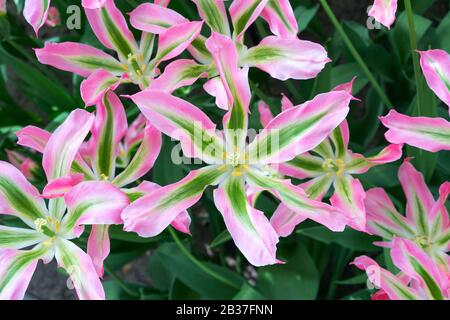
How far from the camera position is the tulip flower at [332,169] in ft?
1.91

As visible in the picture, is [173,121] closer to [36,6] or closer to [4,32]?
[36,6]

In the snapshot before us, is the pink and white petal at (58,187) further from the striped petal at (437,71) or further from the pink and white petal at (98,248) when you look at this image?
the striped petal at (437,71)

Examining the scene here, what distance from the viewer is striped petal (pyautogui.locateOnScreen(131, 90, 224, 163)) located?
51 centimetres

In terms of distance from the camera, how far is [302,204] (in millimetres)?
512

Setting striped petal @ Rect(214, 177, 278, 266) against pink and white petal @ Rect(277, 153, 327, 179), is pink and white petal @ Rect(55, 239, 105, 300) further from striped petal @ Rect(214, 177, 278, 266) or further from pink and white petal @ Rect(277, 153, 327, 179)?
pink and white petal @ Rect(277, 153, 327, 179)

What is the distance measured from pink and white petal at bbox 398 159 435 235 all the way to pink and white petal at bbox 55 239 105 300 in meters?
0.32

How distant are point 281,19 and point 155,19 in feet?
0.37

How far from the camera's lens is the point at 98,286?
0.50 meters

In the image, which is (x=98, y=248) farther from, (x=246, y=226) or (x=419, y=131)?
(x=419, y=131)

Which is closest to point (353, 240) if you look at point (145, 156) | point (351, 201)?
point (351, 201)

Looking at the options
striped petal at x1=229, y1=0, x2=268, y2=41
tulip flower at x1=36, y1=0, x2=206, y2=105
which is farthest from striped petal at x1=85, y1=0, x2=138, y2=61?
striped petal at x1=229, y1=0, x2=268, y2=41

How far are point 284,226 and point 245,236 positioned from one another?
0.25 feet

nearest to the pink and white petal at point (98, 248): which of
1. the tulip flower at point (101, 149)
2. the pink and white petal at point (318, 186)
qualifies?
the tulip flower at point (101, 149)
